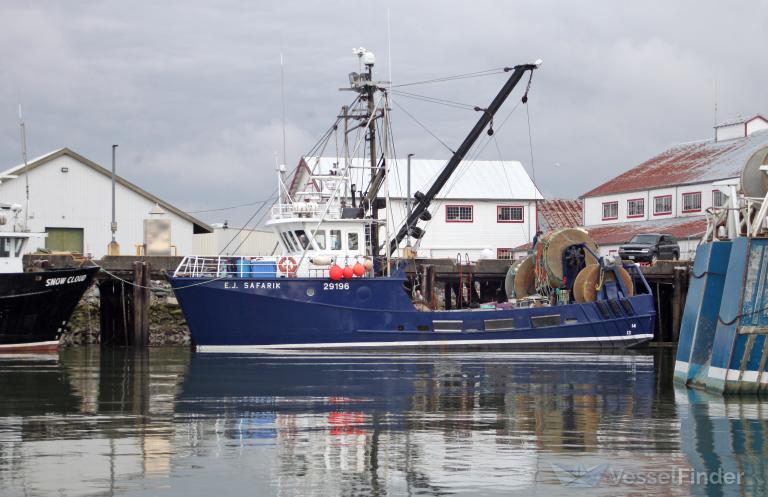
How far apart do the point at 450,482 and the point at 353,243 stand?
1985cm

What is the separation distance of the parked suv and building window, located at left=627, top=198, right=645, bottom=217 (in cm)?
A: 960

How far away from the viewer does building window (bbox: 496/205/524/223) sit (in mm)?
57656

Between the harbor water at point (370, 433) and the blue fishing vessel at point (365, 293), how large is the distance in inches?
209

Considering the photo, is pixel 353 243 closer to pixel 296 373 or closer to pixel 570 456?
pixel 296 373

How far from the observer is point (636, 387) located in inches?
854

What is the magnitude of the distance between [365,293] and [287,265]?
2.16m

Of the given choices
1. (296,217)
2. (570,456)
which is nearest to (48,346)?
(296,217)

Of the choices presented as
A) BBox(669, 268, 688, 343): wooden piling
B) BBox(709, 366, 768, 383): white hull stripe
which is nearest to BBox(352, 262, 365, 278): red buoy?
BBox(669, 268, 688, 343): wooden piling

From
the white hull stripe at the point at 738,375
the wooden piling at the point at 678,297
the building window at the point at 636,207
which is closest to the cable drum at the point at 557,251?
the wooden piling at the point at 678,297

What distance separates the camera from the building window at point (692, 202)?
50.1 meters

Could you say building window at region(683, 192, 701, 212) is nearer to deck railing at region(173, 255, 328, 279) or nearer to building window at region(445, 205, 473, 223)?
building window at region(445, 205, 473, 223)

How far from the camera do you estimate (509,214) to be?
57.8 m

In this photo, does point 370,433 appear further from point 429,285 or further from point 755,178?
point 429,285

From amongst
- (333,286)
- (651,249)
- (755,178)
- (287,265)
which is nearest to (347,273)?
(333,286)
